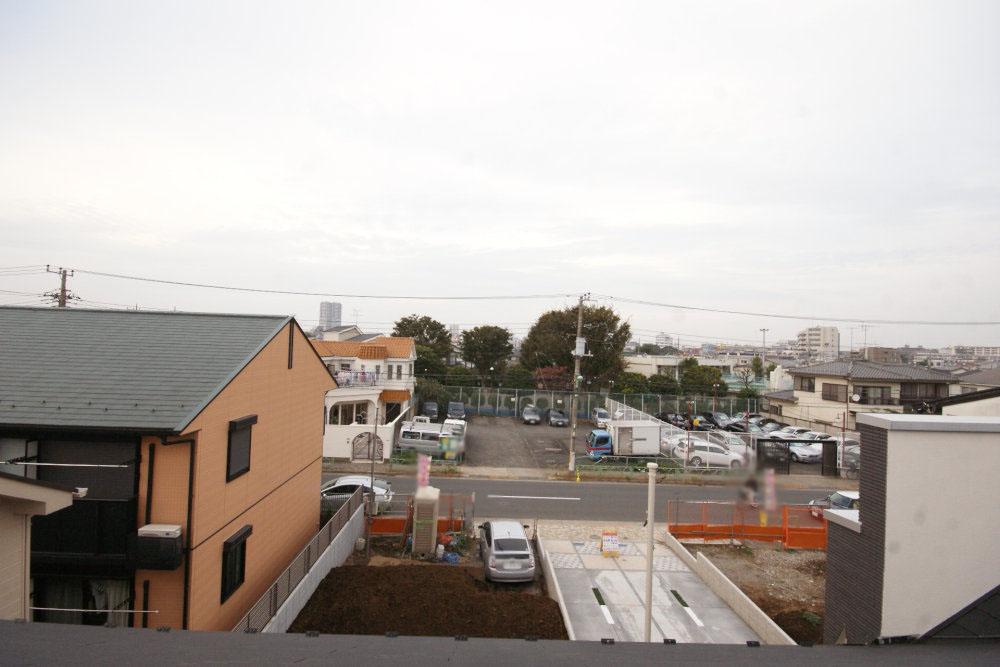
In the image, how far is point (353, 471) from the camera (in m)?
21.0

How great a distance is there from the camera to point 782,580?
39.1ft

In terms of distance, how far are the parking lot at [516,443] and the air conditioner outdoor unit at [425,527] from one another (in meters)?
10.1

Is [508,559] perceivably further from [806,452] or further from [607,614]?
[806,452]

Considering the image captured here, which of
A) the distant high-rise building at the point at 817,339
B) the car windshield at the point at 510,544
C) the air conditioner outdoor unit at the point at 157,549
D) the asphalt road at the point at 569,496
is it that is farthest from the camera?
the distant high-rise building at the point at 817,339

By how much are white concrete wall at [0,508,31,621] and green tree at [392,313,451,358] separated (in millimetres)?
47184

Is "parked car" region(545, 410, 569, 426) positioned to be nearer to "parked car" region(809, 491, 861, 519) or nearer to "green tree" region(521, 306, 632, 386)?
"green tree" region(521, 306, 632, 386)

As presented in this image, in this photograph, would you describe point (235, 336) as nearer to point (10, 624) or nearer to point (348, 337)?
point (10, 624)

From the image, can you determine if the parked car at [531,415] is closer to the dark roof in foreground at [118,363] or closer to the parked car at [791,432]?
the parked car at [791,432]

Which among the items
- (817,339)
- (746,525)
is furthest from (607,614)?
(817,339)

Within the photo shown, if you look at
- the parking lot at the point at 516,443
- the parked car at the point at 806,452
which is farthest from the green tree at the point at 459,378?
the parked car at the point at 806,452

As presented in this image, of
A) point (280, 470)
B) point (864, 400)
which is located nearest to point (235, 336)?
point (280, 470)

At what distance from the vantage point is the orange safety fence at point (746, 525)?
46.8 feet

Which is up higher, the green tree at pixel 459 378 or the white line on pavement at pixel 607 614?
the green tree at pixel 459 378

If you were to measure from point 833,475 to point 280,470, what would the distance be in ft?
Result: 69.5
